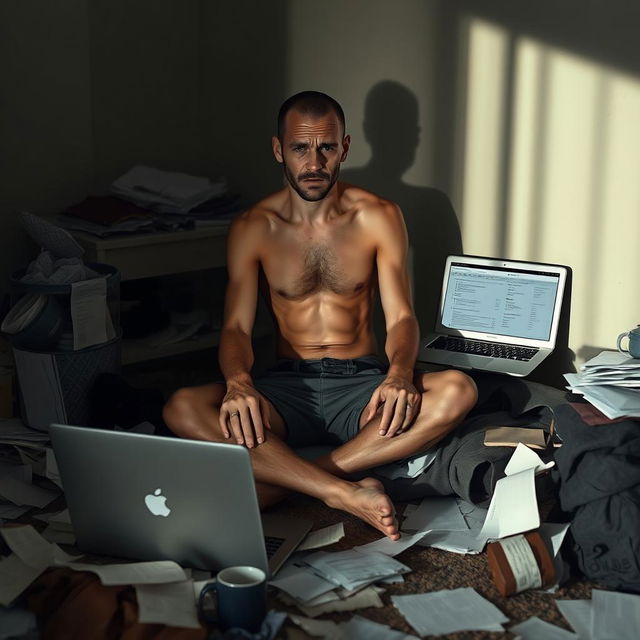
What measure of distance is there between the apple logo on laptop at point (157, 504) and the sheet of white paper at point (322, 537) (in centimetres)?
36

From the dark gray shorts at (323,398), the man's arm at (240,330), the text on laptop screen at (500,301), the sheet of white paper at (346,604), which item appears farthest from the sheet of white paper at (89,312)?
the sheet of white paper at (346,604)

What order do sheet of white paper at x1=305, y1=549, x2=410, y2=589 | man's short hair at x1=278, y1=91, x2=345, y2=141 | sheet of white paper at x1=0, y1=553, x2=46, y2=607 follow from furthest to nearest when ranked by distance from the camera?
man's short hair at x1=278, y1=91, x2=345, y2=141
sheet of white paper at x1=305, y1=549, x2=410, y2=589
sheet of white paper at x1=0, y1=553, x2=46, y2=607

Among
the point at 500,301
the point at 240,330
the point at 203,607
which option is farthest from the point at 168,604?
the point at 500,301

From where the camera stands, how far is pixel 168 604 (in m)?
1.92

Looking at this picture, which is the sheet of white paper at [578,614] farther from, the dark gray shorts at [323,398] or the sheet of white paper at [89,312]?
the sheet of white paper at [89,312]

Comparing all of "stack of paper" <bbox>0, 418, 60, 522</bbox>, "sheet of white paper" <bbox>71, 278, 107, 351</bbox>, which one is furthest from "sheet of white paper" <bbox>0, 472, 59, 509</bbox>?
"sheet of white paper" <bbox>71, 278, 107, 351</bbox>

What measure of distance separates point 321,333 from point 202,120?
129 centimetres

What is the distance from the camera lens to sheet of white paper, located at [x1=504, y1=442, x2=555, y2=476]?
2.29m

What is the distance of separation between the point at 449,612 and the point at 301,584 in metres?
0.31

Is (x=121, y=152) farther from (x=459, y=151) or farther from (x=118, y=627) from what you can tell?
(x=118, y=627)

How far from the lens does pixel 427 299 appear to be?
307cm

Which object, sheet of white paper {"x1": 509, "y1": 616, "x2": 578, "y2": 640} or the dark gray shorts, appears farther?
the dark gray shorts

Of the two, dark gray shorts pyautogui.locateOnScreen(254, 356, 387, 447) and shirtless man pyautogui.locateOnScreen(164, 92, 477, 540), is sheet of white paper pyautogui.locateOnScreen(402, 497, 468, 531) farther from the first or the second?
dark gray shorts pyautogui.locateOnScreen(254, 356, 387, 447)

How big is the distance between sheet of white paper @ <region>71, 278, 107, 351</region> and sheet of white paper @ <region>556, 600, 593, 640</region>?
4.83 ft
